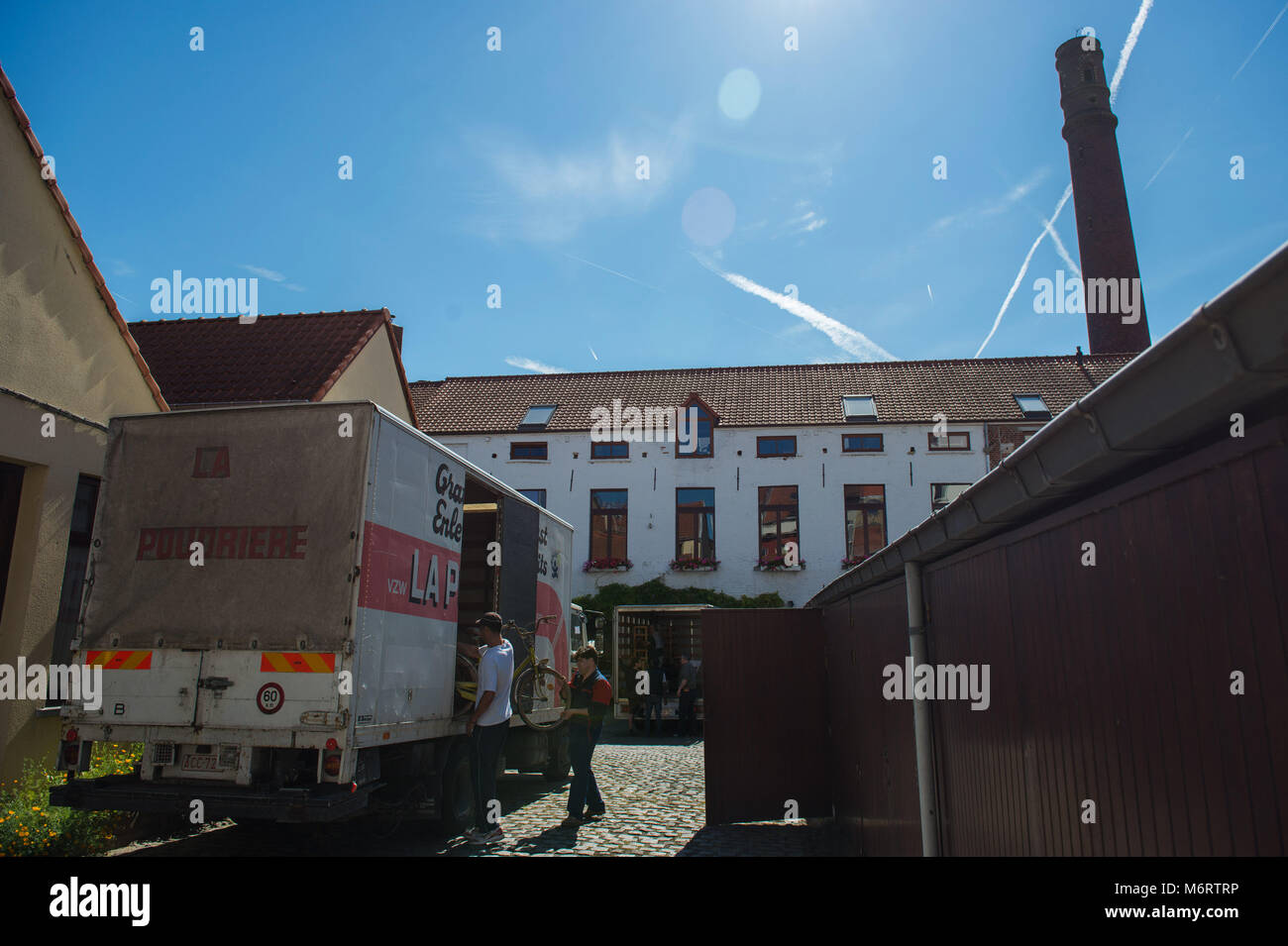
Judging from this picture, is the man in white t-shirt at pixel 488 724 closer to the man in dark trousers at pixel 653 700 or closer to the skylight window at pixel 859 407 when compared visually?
the man in dark trousers at pixel 653 700

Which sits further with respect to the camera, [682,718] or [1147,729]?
[682,718]

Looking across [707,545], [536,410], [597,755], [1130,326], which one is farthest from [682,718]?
[1130,326]

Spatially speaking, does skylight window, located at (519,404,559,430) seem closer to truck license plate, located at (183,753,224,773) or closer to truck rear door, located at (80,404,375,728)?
truck rear door, located at (80,404,375,728)

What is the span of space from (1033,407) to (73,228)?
2772 centimetres

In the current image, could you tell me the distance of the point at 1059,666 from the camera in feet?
11.3

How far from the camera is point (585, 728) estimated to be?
9.48m

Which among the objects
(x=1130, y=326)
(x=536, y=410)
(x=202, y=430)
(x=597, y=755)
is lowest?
(x=597, y=755)

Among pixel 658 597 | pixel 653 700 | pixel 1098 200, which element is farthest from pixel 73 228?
pixel 1098 200

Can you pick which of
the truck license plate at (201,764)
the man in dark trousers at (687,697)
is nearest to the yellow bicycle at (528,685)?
the truck license plate at (201,764)

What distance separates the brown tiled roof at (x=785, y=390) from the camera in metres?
29.1

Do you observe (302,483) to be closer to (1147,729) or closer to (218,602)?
(218,602)

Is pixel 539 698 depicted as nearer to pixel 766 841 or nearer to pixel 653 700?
pixel 766 841

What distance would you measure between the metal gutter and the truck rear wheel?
6.26 metres
